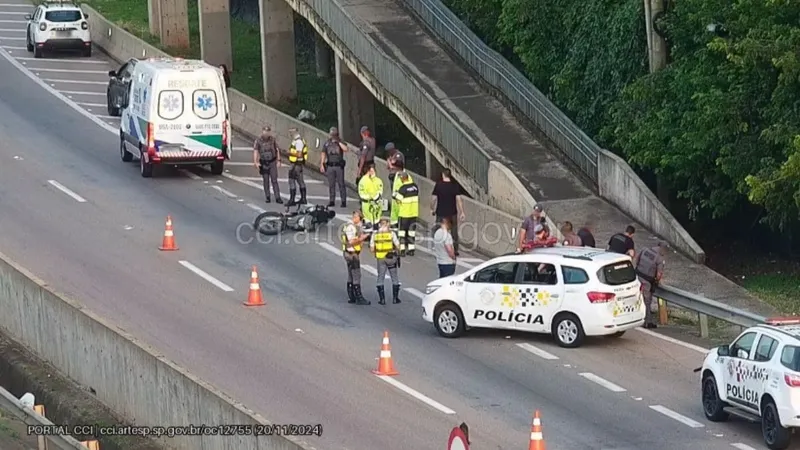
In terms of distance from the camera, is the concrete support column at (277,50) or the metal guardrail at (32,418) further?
the concrete support column at (277,50)

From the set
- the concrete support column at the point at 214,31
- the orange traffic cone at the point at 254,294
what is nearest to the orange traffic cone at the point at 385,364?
the orange traffic cone at the point at 254,294

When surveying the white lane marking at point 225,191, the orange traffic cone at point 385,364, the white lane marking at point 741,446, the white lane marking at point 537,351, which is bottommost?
the white lane marking at point 537,351

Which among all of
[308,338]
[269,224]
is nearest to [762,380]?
[308,338]

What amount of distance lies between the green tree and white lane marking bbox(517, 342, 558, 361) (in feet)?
15.6

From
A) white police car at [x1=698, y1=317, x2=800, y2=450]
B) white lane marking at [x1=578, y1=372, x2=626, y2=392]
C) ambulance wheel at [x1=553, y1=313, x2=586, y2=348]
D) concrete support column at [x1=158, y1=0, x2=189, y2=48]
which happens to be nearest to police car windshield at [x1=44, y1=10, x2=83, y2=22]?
concrete support column at [x1=158, y1=0, x2=189, y2=48]

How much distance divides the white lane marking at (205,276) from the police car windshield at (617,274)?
655cm

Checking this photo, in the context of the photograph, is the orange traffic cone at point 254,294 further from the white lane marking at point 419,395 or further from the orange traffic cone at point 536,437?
the orange traffic cone at point 536,437

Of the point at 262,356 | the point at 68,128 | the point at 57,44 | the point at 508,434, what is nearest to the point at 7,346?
the point at 262,356

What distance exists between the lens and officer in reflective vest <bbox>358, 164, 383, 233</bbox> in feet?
94.4

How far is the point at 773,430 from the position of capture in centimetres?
1870

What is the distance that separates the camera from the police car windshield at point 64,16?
4884 cm

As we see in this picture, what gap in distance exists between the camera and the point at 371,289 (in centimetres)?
2697

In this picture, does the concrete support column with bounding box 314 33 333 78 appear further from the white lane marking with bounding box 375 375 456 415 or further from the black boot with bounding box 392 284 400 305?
the white lane marking with bounding box 375 375 456 415

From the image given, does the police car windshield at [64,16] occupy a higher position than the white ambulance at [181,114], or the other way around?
the police car windshield at [64,16]
